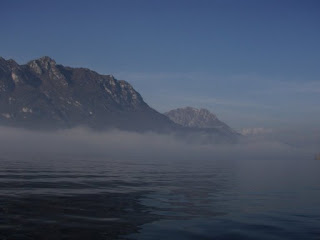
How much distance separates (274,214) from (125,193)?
1607cm

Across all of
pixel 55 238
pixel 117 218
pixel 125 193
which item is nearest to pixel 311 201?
pixel 125 193

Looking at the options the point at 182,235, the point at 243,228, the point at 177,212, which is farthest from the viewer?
the point at 177,212

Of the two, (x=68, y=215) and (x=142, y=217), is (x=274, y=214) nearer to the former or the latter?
(x=142, y=217)

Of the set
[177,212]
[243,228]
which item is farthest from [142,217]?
[243,228]

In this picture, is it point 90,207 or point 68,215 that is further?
point 90,207

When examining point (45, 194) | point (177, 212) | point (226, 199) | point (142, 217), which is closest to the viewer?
point (142, 217)

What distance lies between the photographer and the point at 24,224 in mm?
22125

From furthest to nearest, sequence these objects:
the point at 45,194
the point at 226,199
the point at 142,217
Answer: the point at 226,199
the point at 45,194
the point at 142,217

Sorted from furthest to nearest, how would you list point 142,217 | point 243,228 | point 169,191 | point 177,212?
point 169,191 < point 177,212 < point 142,217 < point 243,228

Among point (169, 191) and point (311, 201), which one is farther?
point (169, 191)

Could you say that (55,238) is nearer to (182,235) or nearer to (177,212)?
(182,235)

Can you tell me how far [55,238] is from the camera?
64.6 ft

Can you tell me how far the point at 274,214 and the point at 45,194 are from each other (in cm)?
2134

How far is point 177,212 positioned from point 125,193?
11193 mm
